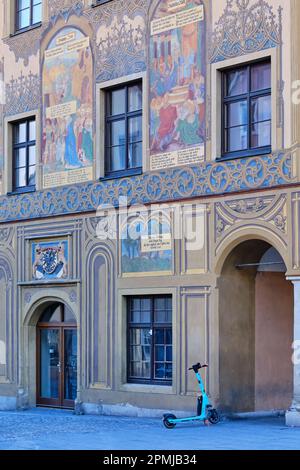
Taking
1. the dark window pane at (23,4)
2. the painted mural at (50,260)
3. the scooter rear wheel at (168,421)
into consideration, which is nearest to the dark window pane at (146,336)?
the painted mural at (50,260)

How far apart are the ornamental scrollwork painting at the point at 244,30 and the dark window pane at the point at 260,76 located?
33 centimetres

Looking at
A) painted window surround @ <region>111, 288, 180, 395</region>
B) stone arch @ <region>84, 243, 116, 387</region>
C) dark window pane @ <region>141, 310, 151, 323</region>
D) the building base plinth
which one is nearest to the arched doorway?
stone arch @ <region>84, 243, 116, 387</region>

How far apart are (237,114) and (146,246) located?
10.6ft

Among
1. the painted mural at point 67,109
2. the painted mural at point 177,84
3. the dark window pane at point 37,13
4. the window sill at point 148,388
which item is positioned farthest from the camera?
the dark window pane at point 37,13

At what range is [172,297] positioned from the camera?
2048 cm

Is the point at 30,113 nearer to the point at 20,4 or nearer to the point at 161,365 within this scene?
Answer: the point at 20,4

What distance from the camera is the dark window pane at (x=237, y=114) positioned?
19.5 metres

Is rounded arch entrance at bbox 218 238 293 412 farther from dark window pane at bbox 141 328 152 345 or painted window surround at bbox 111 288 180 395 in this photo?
dark window pane at bbox 141 328 152 345

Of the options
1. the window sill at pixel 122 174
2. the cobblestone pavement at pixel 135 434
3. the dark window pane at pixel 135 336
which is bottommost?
the cobblestone pavement at pixel 135 434

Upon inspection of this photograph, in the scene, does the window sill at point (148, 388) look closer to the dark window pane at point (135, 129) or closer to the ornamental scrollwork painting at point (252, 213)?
Result: the ornamental scrollwork painting at point (252, 213)

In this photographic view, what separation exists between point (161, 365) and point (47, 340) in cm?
414

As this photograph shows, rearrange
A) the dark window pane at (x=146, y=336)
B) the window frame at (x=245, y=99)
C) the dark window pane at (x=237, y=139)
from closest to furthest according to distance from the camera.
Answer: the window frame at (x=245, y=99) < the dark window pane at (x=237, y=139) < the dark window pane at (x=146, y=336)

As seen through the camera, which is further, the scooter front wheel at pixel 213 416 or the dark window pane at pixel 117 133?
the dark window pane at pixel 117 133
